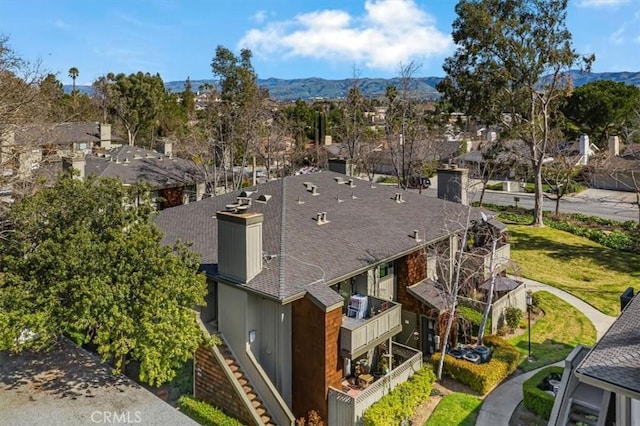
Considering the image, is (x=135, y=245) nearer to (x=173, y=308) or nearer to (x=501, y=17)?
(x=173, y=308)

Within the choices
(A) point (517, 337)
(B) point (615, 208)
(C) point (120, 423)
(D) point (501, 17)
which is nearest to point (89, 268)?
(C) point (120, 423)

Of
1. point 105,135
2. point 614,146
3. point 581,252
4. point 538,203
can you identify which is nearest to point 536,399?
point 581,252

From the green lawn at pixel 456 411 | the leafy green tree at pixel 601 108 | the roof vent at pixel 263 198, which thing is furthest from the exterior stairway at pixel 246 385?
the leafy green tree at pixel 601 108

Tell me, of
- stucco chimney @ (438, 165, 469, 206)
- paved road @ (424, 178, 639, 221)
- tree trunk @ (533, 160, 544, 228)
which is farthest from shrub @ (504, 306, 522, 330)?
paved road @ (424, 178, 639, 221)

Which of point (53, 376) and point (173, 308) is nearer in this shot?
point (173, 308)

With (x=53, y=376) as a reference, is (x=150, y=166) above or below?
above

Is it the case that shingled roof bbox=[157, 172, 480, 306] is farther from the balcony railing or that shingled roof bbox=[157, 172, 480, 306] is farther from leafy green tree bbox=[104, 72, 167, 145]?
leafy green tree bbox=[104, 72, 167, 145]
